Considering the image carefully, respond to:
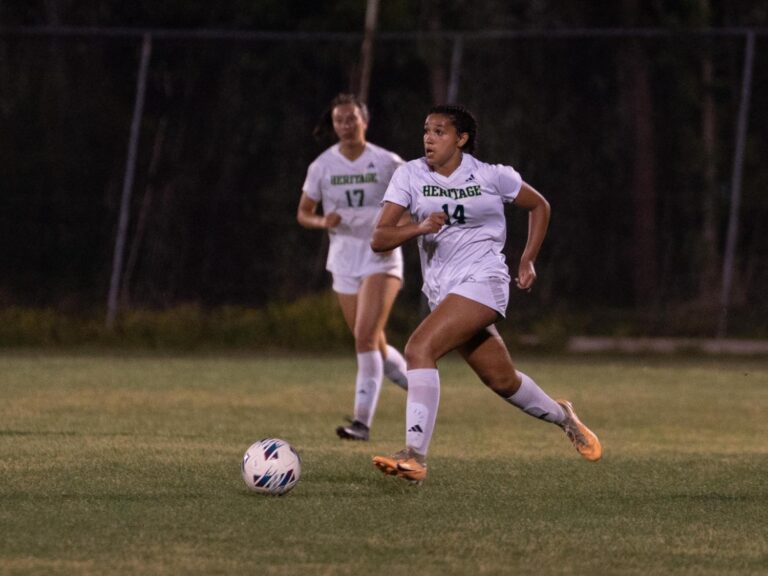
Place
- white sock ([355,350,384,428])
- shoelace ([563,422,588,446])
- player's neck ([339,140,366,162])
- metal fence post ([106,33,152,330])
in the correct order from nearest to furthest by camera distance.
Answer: shoelace ([563,422,588,446]) < white sock ([355,350,384,428]) < player's neck ([339,140,366,162]) < metal fence post ([106,33,152,330])

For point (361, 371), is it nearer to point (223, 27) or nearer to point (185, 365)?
point (185, 365)

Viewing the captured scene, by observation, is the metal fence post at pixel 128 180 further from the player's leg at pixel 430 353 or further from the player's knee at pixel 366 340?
the player's leg at pixel 430 353

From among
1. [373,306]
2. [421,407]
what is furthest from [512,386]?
Result: [373,306]

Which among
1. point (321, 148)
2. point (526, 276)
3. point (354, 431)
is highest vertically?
point (321, 148)

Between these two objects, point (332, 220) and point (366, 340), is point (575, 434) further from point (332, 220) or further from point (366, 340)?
point (332, 220)

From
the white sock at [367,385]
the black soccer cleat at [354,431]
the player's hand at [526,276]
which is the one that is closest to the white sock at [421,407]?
the player's hand at [526,276]

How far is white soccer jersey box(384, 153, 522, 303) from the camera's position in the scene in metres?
8.33

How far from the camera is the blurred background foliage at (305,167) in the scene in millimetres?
18672

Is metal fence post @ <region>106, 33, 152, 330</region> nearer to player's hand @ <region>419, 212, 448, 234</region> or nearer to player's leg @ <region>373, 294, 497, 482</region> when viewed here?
player's leg @ <region>373, 294, 497, 482</region>

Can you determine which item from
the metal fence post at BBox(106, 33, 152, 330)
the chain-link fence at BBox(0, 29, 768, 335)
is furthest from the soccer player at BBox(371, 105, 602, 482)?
the metal fence post at BBox(106, 33, 152, 330)

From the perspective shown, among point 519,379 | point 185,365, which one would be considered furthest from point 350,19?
point 519,379

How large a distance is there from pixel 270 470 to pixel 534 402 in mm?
1730

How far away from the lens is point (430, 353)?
8.23 meters

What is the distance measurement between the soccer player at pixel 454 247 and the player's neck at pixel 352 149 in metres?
2.62
